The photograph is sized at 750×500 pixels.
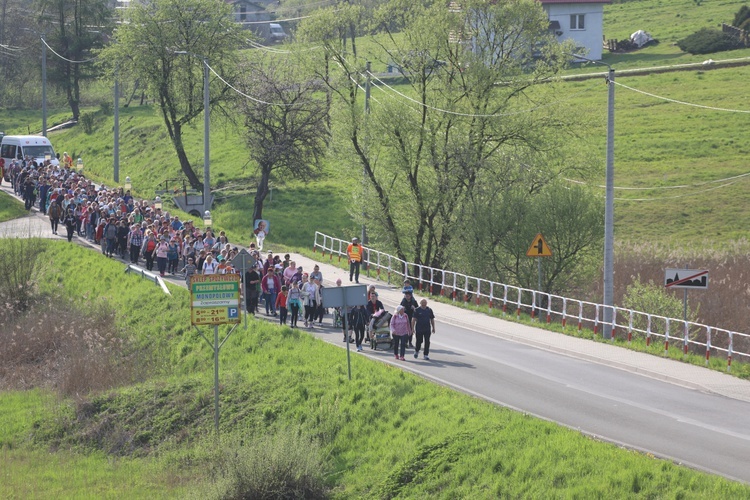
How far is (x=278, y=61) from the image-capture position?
54781 millimetres

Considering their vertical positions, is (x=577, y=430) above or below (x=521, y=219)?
below

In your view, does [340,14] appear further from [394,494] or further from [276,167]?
[394,494]

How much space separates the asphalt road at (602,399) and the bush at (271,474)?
147 inches

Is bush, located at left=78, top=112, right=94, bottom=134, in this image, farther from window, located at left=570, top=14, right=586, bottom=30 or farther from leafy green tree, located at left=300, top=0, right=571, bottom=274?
leafy green tree, located at left=300, top=0, right=571, bottom=274

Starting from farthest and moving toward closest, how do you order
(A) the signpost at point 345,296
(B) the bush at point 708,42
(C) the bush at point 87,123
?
(B) the bush at point 708,42
(C) the bush at point 87,123
(A) the signpost at point 345,296

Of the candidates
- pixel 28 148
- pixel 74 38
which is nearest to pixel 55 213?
pixel 28 148

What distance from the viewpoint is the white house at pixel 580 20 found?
270 feet

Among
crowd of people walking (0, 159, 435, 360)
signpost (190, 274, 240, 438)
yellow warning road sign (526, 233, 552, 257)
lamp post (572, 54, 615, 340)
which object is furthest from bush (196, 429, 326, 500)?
yellow warning road sign (526, 233, 552, 257)

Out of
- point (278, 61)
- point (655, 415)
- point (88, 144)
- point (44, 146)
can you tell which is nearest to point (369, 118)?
point (278, 61)

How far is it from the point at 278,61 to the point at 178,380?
32979mm

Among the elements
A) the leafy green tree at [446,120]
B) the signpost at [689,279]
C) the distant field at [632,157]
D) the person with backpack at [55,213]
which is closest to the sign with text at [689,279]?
the signpost at [689,279]

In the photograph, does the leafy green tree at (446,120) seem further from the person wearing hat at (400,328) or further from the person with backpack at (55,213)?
the person wearing hat at (400,328)

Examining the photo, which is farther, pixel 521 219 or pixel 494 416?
pixel 521 219

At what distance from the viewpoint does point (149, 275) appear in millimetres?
31875
